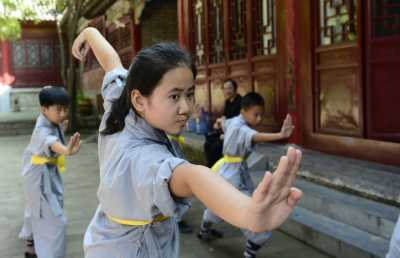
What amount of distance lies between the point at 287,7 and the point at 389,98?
197cm

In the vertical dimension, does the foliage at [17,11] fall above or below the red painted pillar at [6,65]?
above

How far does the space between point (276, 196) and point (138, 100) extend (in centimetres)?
69

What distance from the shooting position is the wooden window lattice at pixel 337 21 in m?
5.85

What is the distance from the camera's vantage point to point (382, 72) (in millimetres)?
5586

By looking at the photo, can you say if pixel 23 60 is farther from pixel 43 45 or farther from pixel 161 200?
pixel 161 200

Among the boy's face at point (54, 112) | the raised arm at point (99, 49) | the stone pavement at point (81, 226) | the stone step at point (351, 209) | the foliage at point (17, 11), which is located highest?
the foliage at point (17, 11)

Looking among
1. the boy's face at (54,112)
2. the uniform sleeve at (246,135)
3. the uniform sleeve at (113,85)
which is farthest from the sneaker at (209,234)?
the uniform sleeve at (113,85)

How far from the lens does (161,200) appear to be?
1.54m

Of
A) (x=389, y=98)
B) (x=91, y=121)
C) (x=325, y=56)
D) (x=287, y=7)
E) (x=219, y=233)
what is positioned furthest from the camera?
(x=91, y=121)

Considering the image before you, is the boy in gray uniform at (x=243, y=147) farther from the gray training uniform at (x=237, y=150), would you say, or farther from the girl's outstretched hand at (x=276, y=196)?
the girl's outstretched hand at (x=276, y=196)

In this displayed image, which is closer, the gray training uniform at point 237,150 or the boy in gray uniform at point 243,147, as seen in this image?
the boy in gray uniform at point 243,147

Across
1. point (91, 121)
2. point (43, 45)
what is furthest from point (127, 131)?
point (43, 45)

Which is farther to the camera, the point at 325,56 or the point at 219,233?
the point at 325,56

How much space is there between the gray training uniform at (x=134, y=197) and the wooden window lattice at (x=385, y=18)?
4198 millimetres
